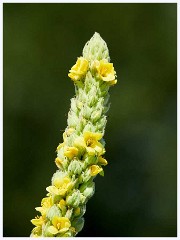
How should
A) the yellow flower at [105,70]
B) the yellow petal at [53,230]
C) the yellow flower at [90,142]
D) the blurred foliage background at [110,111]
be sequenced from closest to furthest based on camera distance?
1. the yellow petal at [53,230]
2. the yellow flower at [90,142]
3. the yellow flower at [105,70]
4. the blurred foliage background at [110,111]

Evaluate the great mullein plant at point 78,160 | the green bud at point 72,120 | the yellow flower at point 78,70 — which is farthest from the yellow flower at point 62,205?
the yellow flower at point 78,70

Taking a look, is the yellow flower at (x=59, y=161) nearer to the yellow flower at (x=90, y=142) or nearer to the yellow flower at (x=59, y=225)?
the yellow flower at (x=90, y=142)

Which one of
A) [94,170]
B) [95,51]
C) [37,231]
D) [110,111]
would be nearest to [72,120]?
[94,170]

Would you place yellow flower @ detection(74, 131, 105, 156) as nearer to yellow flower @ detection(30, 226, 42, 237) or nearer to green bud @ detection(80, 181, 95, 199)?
green bud @ detection(80, 181, 95, 199)

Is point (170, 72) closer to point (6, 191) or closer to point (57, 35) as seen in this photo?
point (57, 35)

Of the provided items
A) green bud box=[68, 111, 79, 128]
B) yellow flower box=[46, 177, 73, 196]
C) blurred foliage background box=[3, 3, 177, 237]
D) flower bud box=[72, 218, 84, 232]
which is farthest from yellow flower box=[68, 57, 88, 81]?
blurred foliage background box=[3, 3, 177, 237]

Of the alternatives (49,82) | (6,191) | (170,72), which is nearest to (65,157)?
(6,191)
